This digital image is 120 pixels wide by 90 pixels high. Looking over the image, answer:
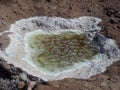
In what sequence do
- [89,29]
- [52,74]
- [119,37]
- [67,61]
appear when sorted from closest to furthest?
[52,74], [67,61], [119,37], [89,29]

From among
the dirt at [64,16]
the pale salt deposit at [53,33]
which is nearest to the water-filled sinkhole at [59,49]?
the pale salt deposit at [53,33]

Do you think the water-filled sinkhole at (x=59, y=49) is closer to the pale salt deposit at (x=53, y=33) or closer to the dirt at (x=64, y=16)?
the pale salt deposit at (x=53, y=33)

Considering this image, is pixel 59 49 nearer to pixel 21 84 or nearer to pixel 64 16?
pixel 64 16

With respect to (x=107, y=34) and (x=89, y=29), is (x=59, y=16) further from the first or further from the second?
(x=107, y=34)

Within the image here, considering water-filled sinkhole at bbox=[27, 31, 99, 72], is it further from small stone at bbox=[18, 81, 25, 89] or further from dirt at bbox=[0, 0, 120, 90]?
small stone at bbox=[18, 81, 25, 89]

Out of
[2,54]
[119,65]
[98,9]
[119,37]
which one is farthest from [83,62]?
[98,9]

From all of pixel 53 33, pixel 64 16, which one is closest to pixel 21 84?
pixel 53 33

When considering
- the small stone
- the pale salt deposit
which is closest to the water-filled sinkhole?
the pale salt deposit
